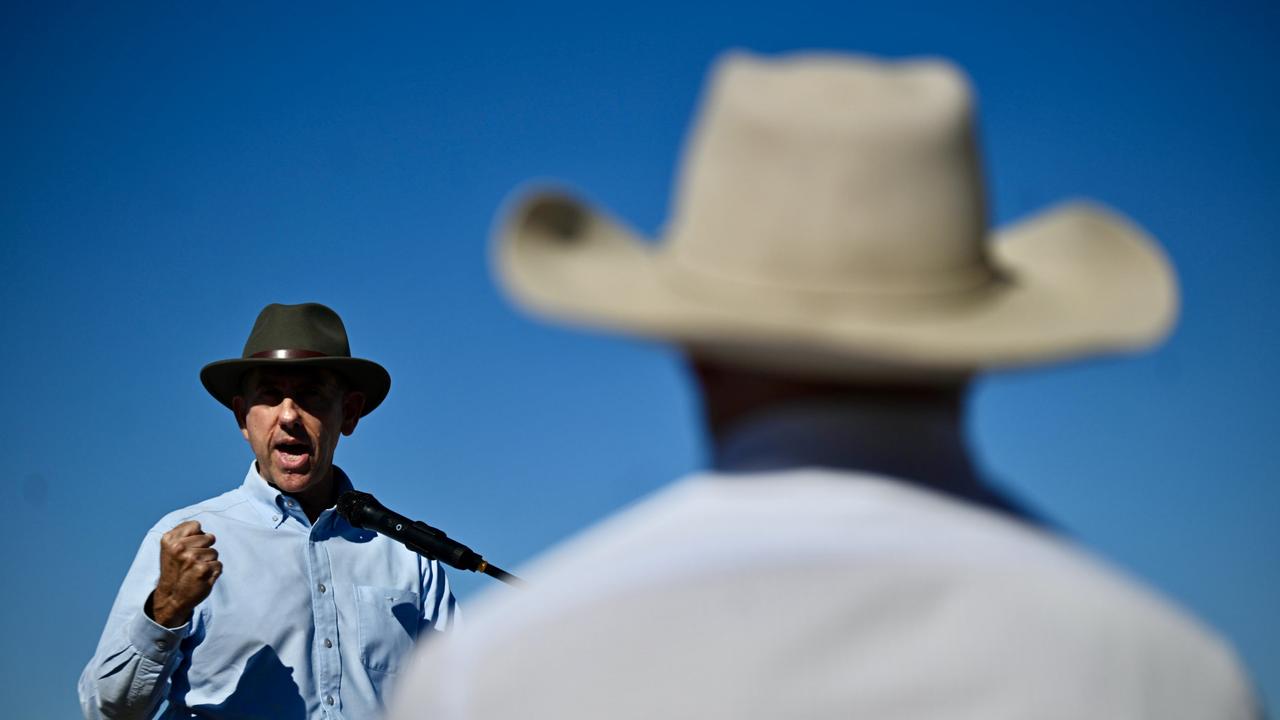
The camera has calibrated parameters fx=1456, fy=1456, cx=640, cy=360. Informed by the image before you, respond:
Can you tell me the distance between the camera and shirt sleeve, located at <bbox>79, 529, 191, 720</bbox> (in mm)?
4117

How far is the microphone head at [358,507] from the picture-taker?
4738 mm

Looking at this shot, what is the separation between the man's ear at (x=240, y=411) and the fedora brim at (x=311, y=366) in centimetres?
4

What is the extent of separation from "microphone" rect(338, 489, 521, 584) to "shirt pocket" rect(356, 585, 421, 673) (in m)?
0.17

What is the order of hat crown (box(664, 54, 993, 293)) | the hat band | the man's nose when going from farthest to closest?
the hat band, the man's nose, hat crown (box(664, 54, 993, 293))

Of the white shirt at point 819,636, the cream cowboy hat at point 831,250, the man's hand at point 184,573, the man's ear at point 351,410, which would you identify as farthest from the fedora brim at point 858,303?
the man's ear at point 351,410

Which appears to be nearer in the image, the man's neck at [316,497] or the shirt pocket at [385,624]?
the shirt pocket at [385,624]

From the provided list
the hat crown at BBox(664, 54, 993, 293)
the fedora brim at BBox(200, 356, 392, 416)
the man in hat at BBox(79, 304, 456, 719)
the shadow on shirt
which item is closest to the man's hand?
the man in hat at BBox(79, 304, 456, 719)

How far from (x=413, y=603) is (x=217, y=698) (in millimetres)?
760

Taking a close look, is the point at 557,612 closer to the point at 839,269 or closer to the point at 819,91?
the point at 839,269

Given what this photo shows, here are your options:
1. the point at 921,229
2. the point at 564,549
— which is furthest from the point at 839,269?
the point at 564,549

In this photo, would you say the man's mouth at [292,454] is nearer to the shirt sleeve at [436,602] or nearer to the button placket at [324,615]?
the button placket at [324,615]

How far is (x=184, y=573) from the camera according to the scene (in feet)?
13.5

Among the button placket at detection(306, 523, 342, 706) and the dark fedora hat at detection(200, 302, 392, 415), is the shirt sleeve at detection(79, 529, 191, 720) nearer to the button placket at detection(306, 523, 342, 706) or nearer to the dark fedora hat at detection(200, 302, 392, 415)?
the button placket at detection(306, 523, 342, 706)

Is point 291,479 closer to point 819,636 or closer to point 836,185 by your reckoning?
point 836,185
